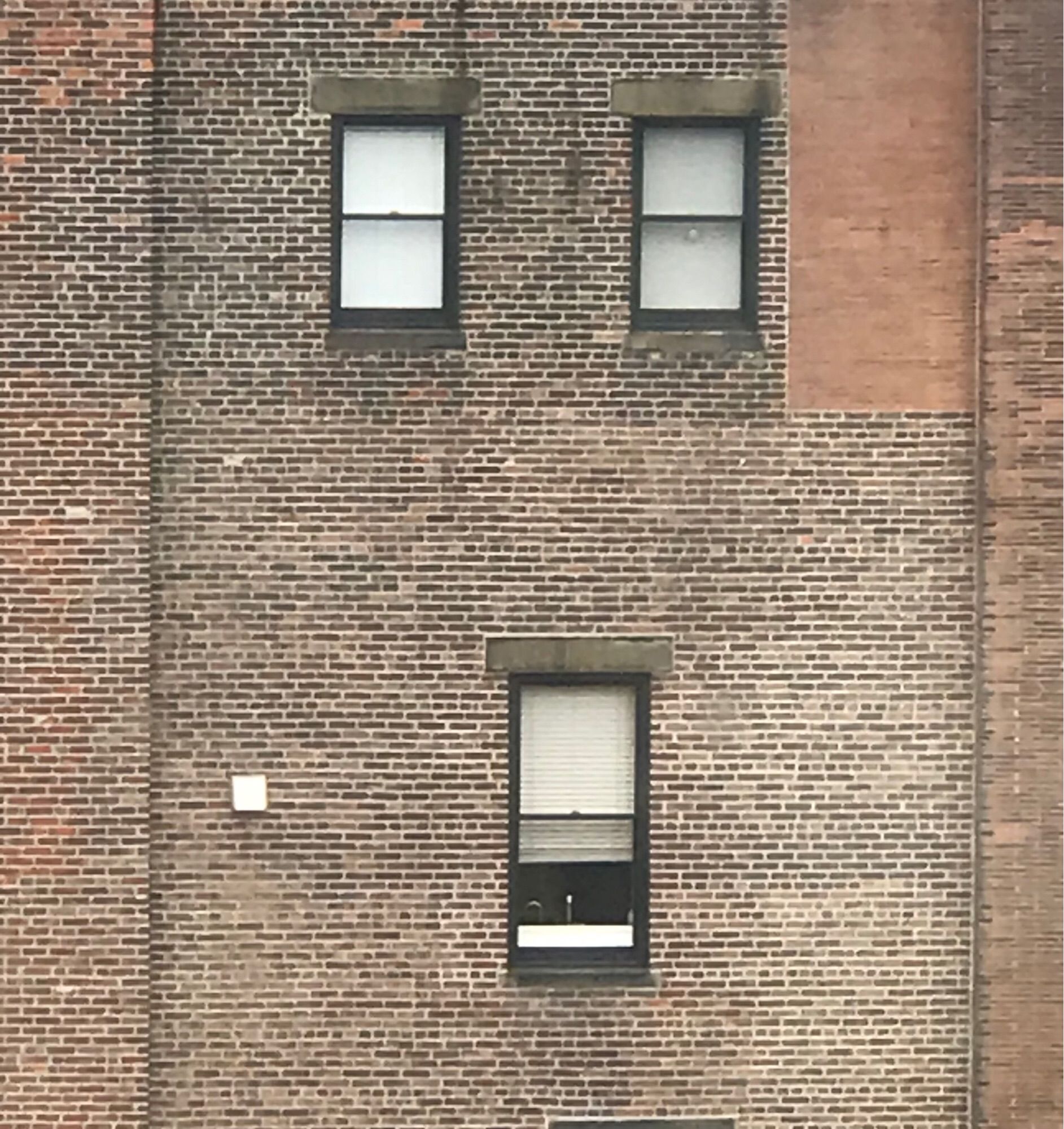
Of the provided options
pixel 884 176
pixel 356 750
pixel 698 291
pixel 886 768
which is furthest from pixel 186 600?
pixel 884 176

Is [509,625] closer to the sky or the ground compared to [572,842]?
closer to the sky

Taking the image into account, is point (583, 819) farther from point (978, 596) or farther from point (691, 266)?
point (691, 266)

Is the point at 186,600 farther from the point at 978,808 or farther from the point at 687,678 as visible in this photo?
the point at 978,808

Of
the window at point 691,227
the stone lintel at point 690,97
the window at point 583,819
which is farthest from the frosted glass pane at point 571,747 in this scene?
the stone lintel at point 690,97

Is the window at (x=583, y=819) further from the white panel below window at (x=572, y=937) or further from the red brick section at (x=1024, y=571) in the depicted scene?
the red brick section at (x=1024, y=571)

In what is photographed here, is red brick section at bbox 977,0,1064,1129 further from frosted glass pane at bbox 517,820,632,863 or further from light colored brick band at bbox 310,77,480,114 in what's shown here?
light colored brick band at bbox 310,77,480,114

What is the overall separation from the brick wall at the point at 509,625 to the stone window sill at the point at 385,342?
0.09 meters

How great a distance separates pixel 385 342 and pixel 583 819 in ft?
11.4

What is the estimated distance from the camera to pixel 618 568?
9.80 m

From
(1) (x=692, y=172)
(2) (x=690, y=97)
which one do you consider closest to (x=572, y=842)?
(1) (x=692, y=172)

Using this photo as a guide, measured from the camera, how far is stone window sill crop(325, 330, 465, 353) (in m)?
9.72

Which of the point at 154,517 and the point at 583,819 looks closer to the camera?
the point at 154,517

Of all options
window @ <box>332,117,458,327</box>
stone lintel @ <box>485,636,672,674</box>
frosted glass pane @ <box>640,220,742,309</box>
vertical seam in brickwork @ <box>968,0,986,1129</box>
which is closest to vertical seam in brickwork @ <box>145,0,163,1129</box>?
window @ <box>332,117,458,327</box>

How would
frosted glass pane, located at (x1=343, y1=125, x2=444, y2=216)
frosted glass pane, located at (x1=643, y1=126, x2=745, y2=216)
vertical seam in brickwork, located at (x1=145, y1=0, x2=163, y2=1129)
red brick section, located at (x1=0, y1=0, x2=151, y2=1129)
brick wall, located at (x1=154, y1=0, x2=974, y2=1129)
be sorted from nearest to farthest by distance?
1. red brick section, located at (x1=0, y1=0, x2=151, y2=1129)
2. vertical seam in brickwork, located at (x1=145, y1=0, x2=163, y2=1129)
3. brick wall, located at (x1=154, y1=0, x2=974, y2=1129)
4. frosted glass pane, located at (x1=343, y1=125, x2=444, y2=216)
5. frosted glass pane, located at (x1=643, y1=126, x2=745, y2=216)
